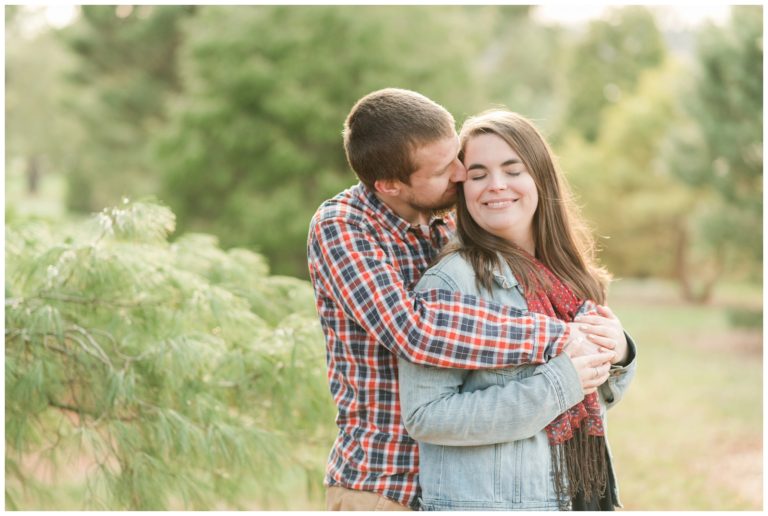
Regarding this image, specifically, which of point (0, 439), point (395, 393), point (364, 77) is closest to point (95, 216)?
point (0, 439)

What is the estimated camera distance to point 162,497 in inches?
107

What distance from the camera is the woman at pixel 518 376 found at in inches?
67.2

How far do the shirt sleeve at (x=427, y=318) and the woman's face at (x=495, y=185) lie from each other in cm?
25

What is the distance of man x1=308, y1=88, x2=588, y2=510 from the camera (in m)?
1.69

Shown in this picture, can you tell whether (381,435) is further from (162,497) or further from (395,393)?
(162,497)

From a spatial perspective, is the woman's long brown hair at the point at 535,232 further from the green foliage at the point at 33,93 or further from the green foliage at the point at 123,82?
the green foliage at the point at 33,93

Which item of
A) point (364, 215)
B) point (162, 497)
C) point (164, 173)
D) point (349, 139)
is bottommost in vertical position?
point (162, 497)

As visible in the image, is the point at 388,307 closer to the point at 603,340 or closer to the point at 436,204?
the point at 436,204

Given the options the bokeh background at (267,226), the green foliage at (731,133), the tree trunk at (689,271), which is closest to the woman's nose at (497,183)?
the bokeh background at (267,226)

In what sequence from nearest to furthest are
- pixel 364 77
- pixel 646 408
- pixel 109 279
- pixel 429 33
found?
pixel 109 279, pixel 646 408, pixel 364 77, pixel 429 33

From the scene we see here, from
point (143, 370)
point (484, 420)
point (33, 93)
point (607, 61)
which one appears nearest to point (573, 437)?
point (484, 420)

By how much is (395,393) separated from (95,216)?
1.52 metres

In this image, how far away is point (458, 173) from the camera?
1.92m

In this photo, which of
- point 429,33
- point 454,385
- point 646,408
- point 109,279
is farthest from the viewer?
point 429,33
